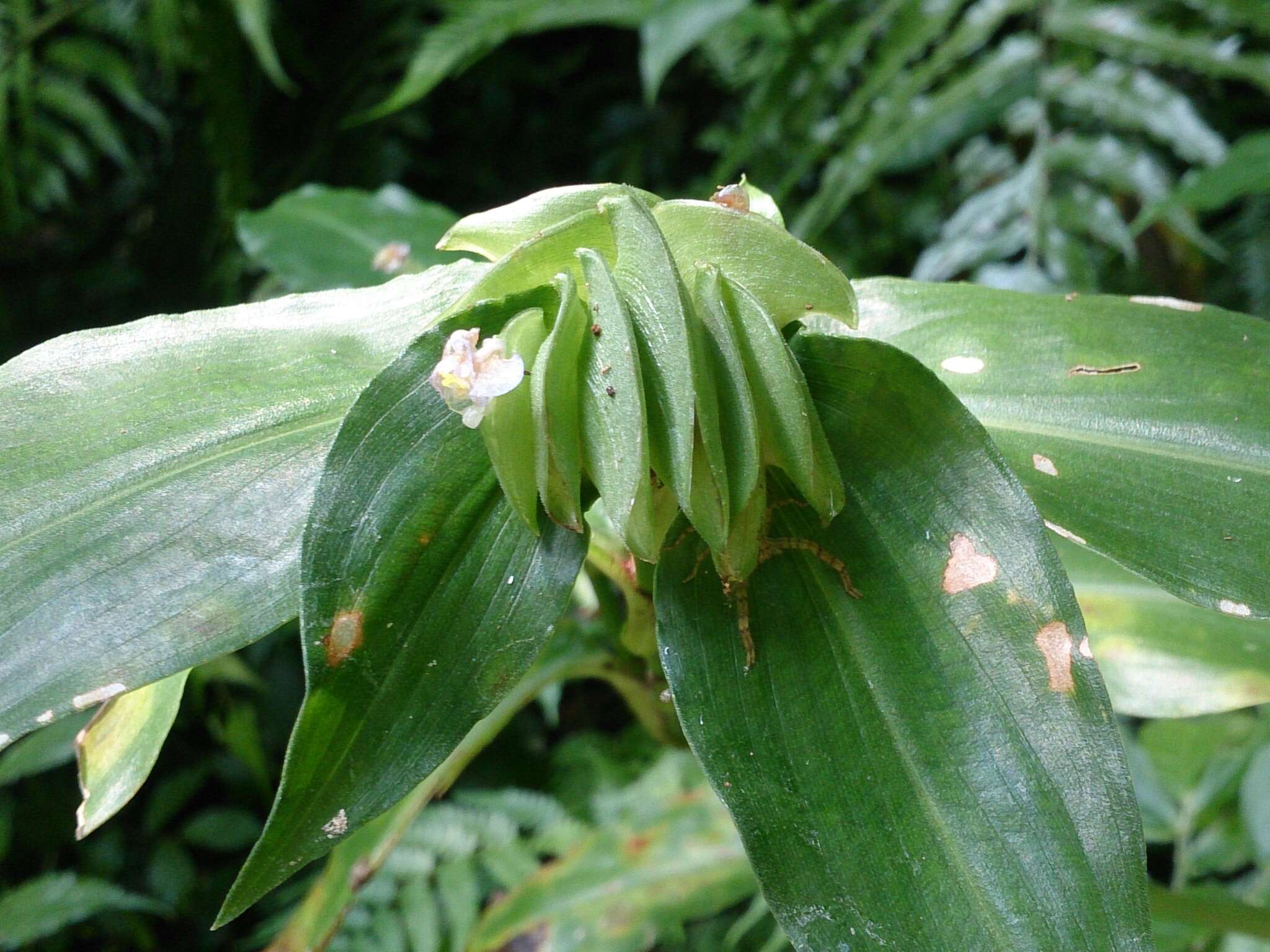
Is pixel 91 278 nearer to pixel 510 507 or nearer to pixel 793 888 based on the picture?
pixel 510 507

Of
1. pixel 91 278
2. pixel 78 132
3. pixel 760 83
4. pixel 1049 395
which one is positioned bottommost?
pixel 91 278

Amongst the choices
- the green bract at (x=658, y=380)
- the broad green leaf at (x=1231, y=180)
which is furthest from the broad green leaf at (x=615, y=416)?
the broad green leaf at (x=1231, y=180)

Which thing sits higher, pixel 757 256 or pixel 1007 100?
pixel 757 256

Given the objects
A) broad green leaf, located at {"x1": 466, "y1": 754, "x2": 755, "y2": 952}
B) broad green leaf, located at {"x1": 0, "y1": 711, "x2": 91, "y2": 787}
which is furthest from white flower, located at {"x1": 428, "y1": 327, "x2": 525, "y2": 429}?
broad green leaf, located at {"x1": 0, "y1": 711, "x2": 91, "y2": 787}

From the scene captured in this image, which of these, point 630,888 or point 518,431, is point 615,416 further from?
point 630,888

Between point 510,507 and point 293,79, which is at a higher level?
point 510,507

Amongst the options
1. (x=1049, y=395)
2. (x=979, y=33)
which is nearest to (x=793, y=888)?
(x=1049, y=395)

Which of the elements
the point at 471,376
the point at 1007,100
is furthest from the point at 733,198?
the point at 1007,100
